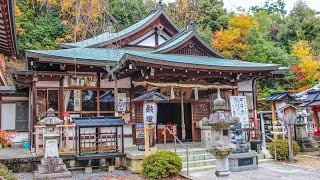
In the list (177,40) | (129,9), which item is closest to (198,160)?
(177,40)

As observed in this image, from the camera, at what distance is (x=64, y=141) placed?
12281 millimetres

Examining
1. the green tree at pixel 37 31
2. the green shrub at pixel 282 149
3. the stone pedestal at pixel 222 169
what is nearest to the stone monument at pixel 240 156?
the green shrub at pixel 282 149

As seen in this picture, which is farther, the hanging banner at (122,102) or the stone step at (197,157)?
the hanging banner at (122,102)

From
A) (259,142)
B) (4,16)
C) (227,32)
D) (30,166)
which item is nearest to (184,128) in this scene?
(259,142)

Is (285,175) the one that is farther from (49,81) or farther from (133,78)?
(49,81)

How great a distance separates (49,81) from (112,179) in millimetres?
5554

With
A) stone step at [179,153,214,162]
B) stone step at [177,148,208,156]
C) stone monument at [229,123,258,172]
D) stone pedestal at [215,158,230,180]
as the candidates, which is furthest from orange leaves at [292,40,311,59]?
stone pedestal at [215,158,230,180]

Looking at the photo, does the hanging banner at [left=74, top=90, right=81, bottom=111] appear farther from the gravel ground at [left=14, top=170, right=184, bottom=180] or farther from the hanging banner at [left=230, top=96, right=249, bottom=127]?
the hanging banner at [left=230, top=96, right=249, bottom=127]

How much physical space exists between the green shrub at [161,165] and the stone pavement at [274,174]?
672mm

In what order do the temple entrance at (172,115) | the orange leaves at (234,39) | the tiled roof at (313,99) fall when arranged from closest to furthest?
1. the tiled roof at (313,99)
2. the temple entrance at (172,115)
3. the orange leaves at (234,39)

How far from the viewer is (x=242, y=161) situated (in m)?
10.9

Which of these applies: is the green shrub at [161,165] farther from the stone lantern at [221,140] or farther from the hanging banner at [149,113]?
the stone lantern at [221,140]

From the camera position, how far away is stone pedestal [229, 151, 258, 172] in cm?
1073

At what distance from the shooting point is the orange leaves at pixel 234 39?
103ft
